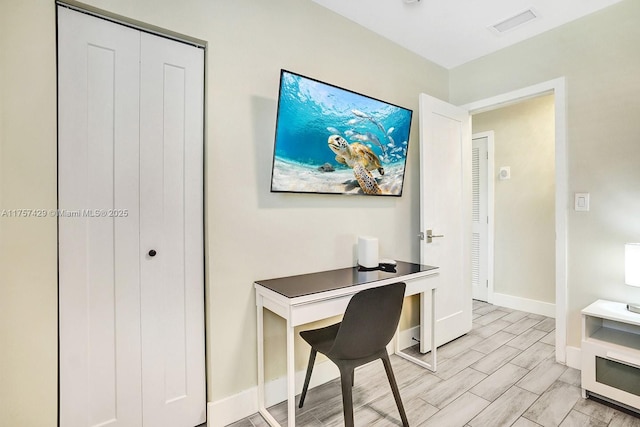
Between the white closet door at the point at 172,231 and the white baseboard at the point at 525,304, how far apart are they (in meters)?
3.65

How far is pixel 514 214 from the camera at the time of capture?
382 centimetres

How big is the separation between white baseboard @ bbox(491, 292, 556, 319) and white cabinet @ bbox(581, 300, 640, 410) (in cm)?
149

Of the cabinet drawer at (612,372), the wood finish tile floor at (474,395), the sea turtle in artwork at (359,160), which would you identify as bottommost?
the wood finish tile floor at (474,395)

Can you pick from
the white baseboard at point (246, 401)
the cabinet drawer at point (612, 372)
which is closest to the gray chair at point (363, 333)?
the white baseboard at point (246, 401)

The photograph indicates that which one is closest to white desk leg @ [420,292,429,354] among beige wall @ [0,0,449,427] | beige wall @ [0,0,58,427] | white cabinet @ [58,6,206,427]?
beige wall @ [0,0,449,427]

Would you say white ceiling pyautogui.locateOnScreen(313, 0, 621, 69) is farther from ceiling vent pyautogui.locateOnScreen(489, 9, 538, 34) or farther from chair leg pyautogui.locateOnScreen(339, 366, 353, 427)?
chair leg pyautogui.locateOnScreen(339, 366, 353, 427)

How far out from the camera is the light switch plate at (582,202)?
2.33 metres

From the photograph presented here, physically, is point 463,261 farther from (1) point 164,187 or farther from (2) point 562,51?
(1) point 164,187

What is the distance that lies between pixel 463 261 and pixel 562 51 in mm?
1907

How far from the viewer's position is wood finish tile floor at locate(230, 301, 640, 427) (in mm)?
1791

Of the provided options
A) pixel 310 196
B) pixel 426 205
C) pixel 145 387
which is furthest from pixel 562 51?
pixel 145 387

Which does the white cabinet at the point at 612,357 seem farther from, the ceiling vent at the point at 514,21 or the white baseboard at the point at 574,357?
the ceiling vent at the point at 514,21

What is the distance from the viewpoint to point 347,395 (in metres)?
1.47

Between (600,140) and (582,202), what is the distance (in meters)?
0.46
